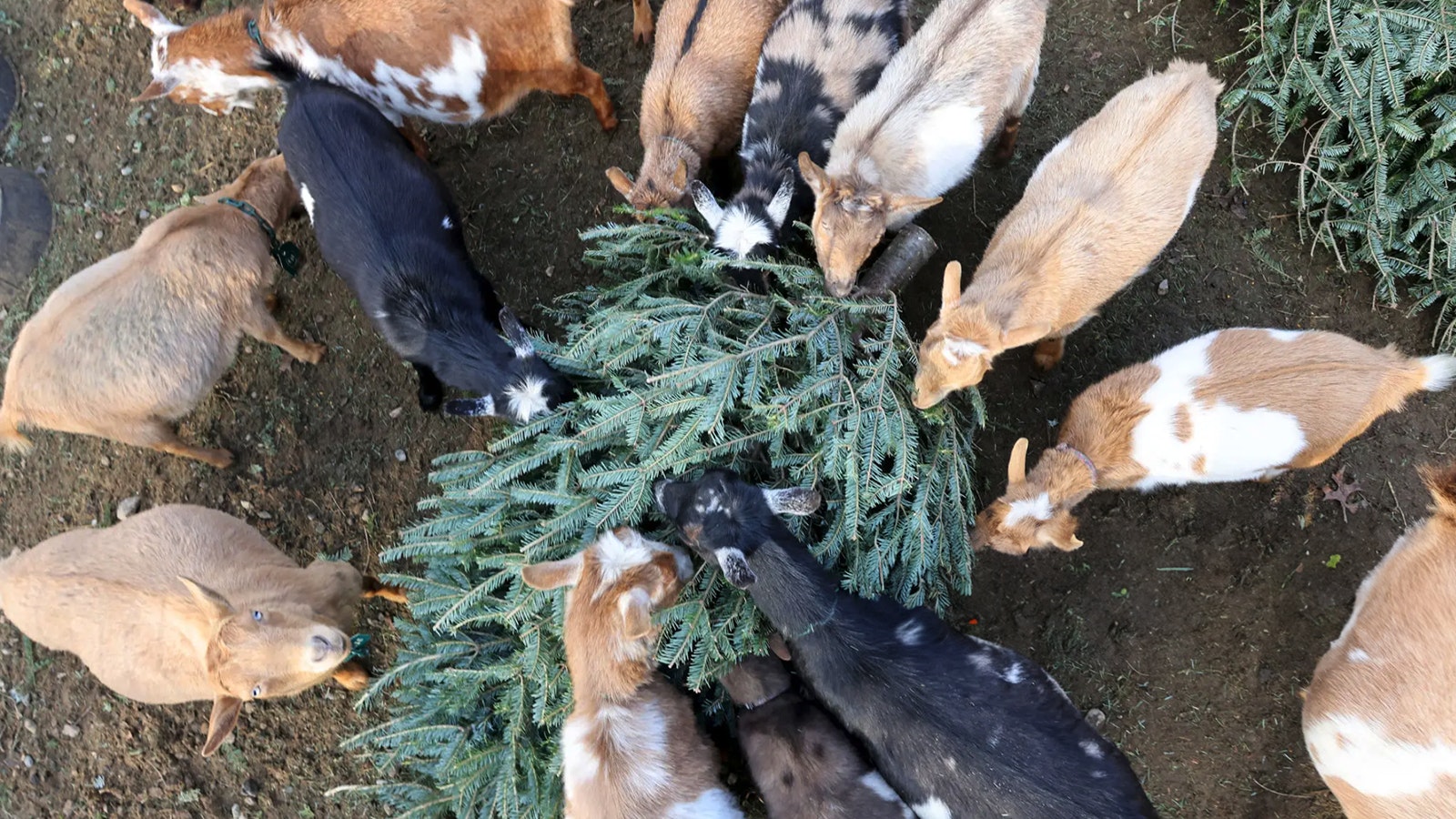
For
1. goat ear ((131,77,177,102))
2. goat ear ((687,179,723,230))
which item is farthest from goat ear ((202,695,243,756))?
goat ear ((131,77,177,102))

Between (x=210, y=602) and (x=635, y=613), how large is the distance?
2064 millimetres

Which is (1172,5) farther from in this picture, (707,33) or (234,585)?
(234,585)

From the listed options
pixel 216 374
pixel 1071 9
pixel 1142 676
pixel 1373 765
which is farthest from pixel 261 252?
pixel 1373 765

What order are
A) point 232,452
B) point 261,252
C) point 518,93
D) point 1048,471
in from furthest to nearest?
point 232,452 < point 518,93 < point 261,252 < point 1048,471

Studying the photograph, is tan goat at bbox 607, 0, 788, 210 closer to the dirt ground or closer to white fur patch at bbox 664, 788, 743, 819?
the dirt ground

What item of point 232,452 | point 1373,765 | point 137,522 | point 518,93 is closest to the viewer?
point 1373,765

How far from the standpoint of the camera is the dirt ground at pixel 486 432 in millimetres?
4453

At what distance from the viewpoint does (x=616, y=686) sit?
11.2 ft

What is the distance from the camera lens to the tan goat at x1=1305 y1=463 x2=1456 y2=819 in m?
3.28

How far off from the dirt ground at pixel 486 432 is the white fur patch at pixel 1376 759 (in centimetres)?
92

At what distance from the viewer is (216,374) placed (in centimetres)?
428

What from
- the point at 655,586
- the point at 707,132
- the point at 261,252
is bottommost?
the point at 655,586

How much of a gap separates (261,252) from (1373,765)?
6229 millimetres

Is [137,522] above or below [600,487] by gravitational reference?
below
